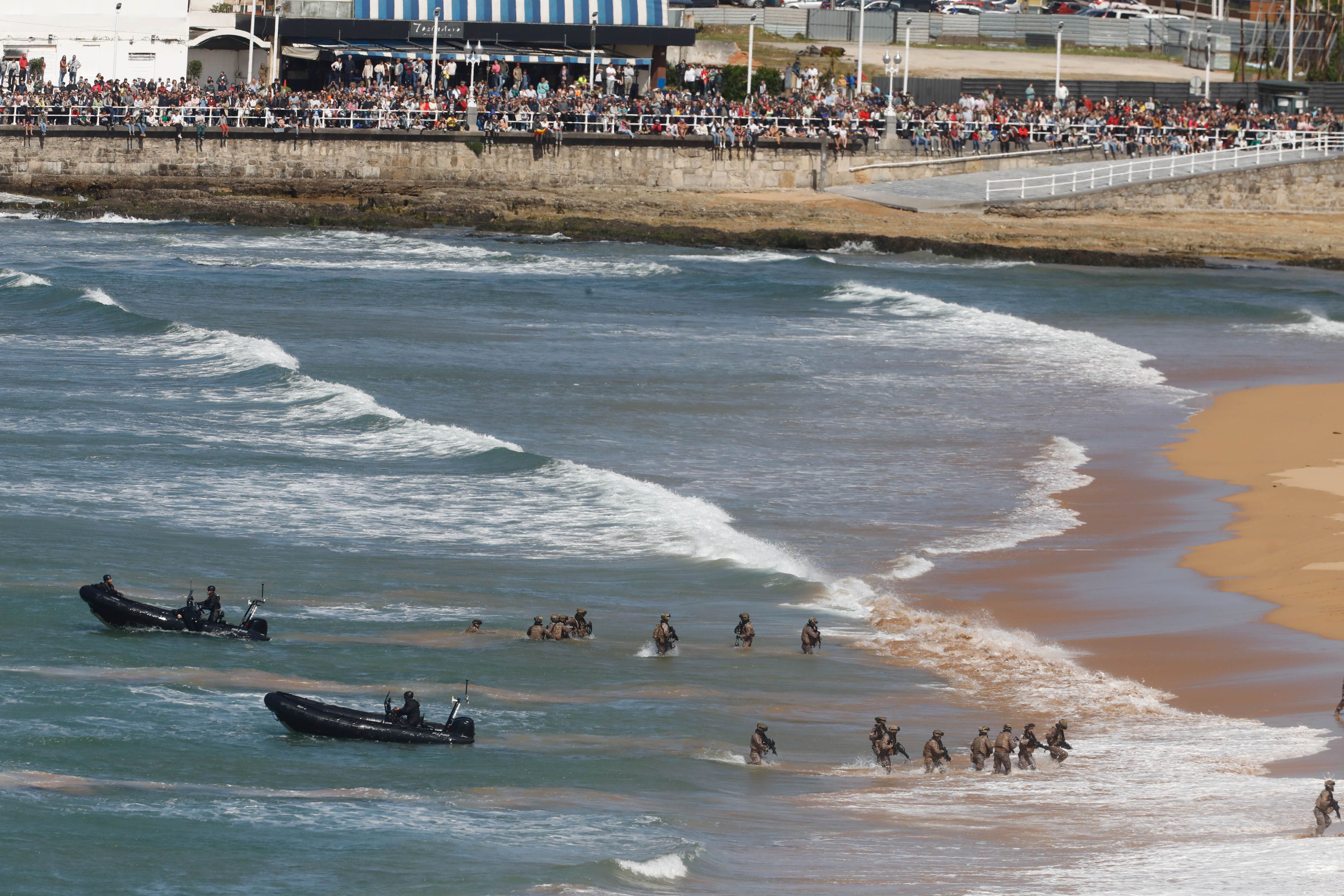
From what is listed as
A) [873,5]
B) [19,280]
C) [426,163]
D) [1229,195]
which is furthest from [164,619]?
[873,5]

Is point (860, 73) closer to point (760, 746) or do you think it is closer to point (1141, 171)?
point (1141, 171)

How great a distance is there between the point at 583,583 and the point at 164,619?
5333 mm

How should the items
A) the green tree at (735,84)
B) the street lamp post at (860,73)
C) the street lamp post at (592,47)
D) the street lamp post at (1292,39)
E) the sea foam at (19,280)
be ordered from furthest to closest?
the street lamp post at (1292,39)
the green tree at (735,84)
the street lamp post at (592,47)
the street lamp post at (860,73)
the sea foam at (19,280)

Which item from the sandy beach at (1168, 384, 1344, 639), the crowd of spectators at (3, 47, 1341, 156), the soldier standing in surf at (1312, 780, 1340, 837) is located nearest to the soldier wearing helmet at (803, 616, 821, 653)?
the sandy beach at (1168, 384, 1344, 639)

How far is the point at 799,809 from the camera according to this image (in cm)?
1525

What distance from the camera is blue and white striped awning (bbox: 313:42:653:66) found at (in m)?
69.8

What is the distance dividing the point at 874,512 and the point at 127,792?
44.9ft

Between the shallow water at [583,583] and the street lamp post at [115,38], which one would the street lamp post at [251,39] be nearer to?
the street lamp post at [115,38]

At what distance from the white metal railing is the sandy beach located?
993 inches

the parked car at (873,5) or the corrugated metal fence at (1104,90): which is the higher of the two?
the parked car at (873,5)

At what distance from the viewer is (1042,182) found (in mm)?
61625

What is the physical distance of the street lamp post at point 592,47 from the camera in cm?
6900

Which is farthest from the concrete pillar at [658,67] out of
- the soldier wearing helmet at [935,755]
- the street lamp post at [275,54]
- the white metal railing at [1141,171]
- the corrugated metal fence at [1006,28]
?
the soldier wearing helmet at [935,755]

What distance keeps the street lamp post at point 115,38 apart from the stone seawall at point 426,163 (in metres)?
6.21
